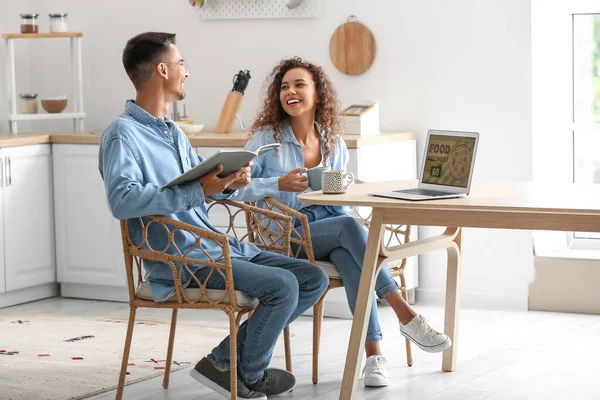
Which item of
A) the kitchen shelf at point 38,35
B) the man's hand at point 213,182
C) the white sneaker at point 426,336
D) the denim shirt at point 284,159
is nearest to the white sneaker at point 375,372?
the white sneaker at point 426,336

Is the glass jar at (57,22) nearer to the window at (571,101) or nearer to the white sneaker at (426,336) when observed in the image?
the window at (571,101)

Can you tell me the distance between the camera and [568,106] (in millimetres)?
4699

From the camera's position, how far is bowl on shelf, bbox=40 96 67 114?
520cm

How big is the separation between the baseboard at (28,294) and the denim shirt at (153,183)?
1.99 m

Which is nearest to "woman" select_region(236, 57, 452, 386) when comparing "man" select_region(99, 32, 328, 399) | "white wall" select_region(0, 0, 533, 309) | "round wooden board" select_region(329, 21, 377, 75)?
"man" select_region(99, 32, 328, 399)

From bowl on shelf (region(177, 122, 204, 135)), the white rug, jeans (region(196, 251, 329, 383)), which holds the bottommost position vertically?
the white rug

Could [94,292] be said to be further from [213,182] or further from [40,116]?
[213,182]

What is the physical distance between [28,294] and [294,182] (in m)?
2.12

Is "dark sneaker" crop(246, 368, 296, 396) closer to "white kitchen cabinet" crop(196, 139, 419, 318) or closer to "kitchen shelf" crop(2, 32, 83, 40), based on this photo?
"white kitchen cabinet" crop(196, 139, 419, 318)

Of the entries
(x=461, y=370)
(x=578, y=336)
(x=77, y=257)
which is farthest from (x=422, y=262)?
(x=77, y=257)

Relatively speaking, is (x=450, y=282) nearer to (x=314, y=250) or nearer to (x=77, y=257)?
(x=314, y=250)

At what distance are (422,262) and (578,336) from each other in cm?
93

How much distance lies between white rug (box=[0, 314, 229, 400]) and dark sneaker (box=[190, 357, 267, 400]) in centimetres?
43

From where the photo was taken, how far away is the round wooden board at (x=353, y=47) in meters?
4.75
